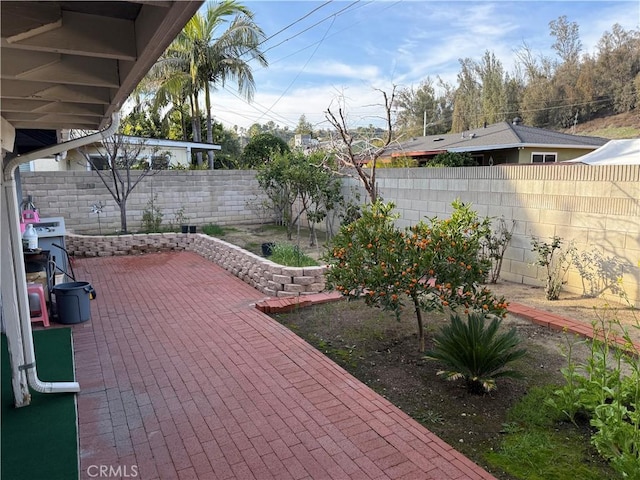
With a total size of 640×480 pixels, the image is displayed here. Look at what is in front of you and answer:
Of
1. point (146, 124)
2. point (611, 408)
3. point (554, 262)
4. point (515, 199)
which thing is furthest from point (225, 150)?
point (611, 408)

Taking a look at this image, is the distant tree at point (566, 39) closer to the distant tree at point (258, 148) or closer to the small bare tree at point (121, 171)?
the distant tree at point (258, 148)

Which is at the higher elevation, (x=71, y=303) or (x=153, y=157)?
(x=153, y=157)

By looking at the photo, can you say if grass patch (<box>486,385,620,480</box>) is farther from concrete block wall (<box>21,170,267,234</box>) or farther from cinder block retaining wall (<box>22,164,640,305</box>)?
concrete block wall (<box>21,170,267,234</box>)

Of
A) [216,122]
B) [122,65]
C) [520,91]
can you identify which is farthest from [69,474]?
[520,91]

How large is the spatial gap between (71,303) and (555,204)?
6492mm

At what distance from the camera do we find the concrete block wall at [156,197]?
10.6 meters

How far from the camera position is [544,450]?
9.44ft

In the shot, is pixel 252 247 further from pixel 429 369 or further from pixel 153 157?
pixel 153 157

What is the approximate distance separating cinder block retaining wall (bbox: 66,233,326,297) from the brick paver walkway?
896 millimetres

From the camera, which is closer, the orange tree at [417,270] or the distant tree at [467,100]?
the orange tree at [417,270]

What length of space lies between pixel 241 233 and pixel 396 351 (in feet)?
25.2

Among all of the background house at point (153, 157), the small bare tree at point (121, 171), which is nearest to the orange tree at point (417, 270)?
the small bare tree at point (121, 171)

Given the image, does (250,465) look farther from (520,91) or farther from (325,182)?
(520,91)

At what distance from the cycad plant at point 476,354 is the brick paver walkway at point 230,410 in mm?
686
